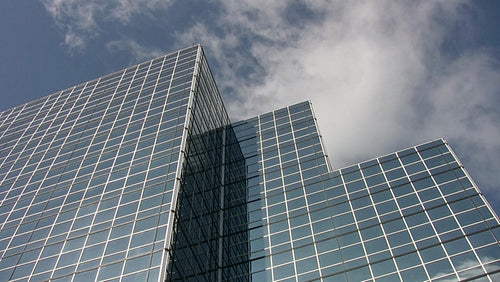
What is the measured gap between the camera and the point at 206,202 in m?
44.4

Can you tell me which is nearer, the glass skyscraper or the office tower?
the glass skyscraper

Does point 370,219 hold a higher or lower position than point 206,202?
lower

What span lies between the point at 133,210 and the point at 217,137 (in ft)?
64.2

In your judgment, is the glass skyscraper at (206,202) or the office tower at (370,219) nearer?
the glass skyscraper at (206,202)

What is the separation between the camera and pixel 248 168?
53688 millimetres

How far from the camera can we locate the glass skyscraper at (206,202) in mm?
35137

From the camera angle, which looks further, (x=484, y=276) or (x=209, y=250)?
(x=209, y=250)

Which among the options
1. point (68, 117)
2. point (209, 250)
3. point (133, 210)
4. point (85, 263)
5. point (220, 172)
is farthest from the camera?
point (68, 117)

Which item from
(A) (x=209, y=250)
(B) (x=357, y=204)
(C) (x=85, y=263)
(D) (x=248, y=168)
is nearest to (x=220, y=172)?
(D) (x=248, y=168)

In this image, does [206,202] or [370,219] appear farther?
[206,202]

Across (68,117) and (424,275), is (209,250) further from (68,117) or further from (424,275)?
(68,117)

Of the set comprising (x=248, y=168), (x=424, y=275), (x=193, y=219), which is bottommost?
(x=248, y=168)

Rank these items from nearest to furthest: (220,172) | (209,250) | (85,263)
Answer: (85,263) → (209,250) → (220,172)

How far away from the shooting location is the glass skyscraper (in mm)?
35137
